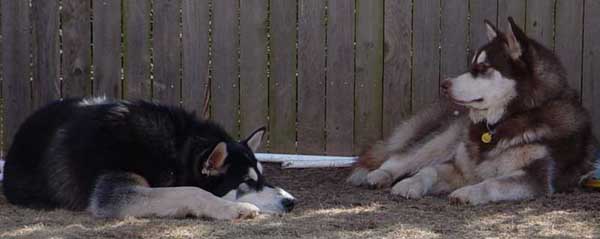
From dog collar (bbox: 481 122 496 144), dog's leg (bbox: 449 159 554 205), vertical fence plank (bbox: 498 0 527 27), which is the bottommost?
dog's leg (bbox: 449 159 554 205)

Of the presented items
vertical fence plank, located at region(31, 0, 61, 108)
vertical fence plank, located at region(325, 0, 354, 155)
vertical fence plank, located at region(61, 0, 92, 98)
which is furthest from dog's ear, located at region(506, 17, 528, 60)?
vertical fence plank, located at region(31, 0, 61, 108)

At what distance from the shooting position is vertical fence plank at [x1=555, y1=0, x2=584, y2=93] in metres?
7.28

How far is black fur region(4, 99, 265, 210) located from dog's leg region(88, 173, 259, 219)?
0.01 meters

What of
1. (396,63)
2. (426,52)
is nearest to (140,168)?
(396,63)

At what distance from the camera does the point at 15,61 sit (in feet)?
23.8

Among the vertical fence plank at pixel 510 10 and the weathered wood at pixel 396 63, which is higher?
the vertical fence plank at pixel 510 10

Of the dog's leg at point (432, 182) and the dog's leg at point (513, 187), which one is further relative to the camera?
the dog's leg at point (432, 182)

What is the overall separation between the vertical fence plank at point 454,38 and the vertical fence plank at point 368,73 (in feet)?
1.47

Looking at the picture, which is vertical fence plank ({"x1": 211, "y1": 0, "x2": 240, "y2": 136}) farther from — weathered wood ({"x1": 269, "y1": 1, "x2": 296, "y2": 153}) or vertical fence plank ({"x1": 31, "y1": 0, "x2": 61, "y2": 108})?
vertical fence plank ({"x1": 31, "y1": 0, "x2": 61, "y2": 108})

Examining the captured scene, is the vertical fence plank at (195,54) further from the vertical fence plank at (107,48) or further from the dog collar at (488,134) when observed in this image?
the dog collar at (488,134)

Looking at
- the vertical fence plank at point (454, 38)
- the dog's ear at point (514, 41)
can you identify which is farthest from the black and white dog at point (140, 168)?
the vertical fence plank at point (454, 38)

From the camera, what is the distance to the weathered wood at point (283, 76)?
7309 millimetres

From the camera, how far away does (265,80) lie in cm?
739

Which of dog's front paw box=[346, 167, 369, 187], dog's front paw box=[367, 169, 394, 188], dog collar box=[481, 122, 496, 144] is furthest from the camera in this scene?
dog's front paw box=[346, 167, 369, 187]
